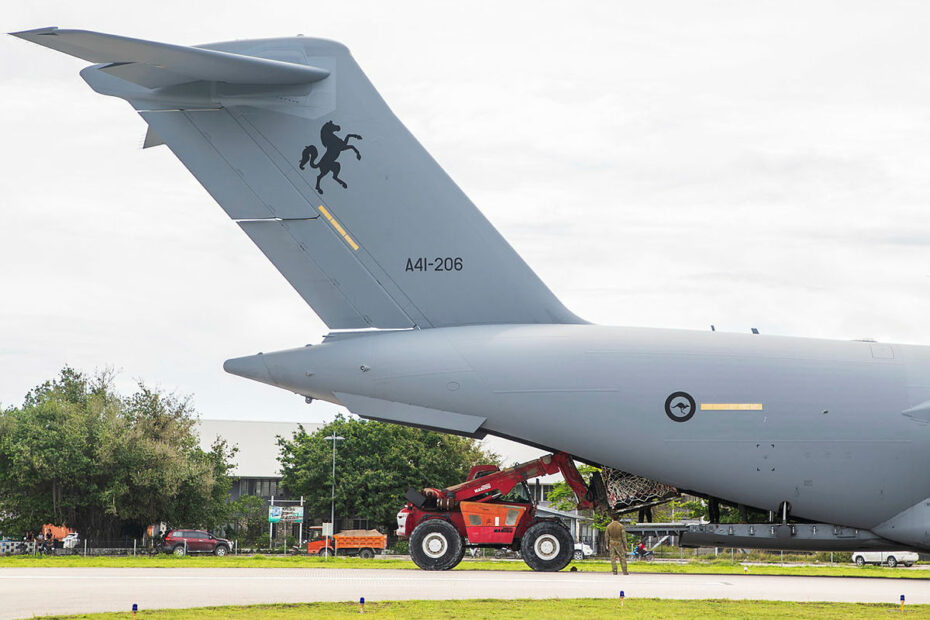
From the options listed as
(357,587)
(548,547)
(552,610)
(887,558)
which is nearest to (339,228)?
(357,587)

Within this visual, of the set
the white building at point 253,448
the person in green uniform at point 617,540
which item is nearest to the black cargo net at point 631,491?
the person in green uniform at point 617,540

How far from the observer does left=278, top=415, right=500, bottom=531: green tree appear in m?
54.0

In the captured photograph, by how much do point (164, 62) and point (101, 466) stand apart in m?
31.5

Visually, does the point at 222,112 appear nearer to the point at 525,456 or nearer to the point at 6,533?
the point at 6,533

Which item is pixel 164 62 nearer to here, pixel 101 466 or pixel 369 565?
pixel 369 565

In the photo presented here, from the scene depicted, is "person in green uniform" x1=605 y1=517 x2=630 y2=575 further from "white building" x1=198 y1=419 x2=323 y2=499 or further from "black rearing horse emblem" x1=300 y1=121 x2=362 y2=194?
"white building" x1=198 y1=419 x2=323 y2=499

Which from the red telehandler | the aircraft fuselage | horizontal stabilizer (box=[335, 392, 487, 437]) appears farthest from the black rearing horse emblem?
the red telehandler

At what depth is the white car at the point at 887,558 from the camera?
3344 cm

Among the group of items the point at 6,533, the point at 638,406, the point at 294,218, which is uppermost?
the point at 294,218

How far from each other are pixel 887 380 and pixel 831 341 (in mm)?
976

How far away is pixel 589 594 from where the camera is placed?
43.4 feet

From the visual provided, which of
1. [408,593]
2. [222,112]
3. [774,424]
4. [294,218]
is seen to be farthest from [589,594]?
[222,112]

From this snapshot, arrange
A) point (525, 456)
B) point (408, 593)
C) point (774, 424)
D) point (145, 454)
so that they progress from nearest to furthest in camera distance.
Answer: point (408, 593) < point (774, 424) < point (145, 454) < point (525, 456)

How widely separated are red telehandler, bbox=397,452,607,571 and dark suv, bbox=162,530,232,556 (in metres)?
27.0
